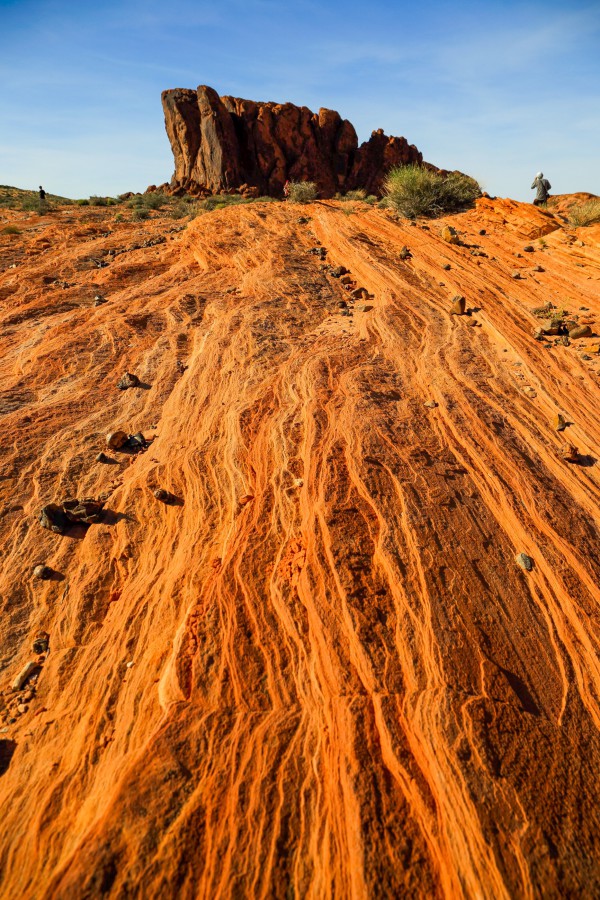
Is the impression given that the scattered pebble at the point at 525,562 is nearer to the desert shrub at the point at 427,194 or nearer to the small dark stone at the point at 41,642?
the small dark stone at the point at 41,642

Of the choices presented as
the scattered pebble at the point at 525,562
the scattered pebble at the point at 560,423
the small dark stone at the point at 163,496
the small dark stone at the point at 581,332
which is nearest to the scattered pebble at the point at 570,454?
the scattered pebble at the point at 560,423

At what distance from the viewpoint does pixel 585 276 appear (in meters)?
10.3

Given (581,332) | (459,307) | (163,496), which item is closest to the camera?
(163,496)

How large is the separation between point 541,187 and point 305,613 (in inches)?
739

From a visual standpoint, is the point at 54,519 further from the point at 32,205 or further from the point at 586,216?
the point at 32,205

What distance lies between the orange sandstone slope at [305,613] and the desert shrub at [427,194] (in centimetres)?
771

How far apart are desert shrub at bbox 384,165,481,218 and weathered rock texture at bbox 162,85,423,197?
25711 mm

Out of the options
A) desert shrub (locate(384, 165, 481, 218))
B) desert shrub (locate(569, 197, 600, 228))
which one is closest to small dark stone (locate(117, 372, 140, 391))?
desert shrub (locate(384, 165, 481, 218))

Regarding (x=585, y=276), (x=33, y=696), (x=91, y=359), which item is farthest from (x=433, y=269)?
(x=33, y=696)

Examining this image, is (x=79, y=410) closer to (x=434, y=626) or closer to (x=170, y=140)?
(x=434, y=626)

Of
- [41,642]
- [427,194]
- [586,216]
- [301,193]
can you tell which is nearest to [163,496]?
[41,642]

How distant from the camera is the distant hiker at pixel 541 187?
16000 millimetres

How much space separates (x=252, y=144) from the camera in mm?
39844

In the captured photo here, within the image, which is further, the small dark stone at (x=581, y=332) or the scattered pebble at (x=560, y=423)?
the small dark stone at (x=581, y=332)
